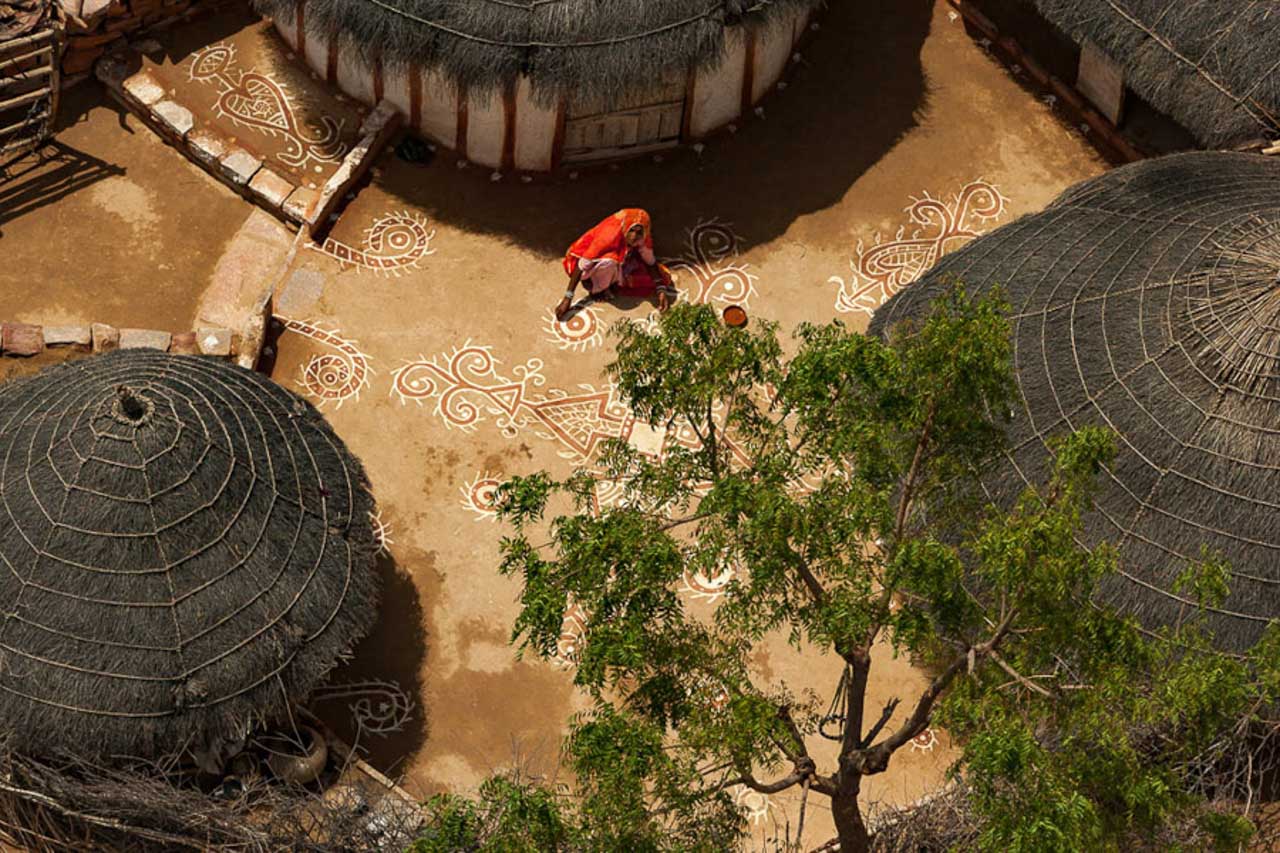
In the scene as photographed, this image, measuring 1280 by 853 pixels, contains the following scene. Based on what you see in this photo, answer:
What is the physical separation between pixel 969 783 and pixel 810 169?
8512 millimetres

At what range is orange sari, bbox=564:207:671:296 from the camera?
1570 cm

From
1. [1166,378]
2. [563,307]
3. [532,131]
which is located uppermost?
[532,131]

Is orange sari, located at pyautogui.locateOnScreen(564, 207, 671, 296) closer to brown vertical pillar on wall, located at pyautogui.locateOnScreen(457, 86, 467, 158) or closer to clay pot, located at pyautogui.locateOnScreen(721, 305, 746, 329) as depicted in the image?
clay pot, located at pyautogui.locateOnScreen(721, 305, 746, 329)

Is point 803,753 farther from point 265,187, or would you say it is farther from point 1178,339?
point 265,187

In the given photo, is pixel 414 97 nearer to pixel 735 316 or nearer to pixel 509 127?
pixel 509 127

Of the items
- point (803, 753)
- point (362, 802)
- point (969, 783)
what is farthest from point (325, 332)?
point (969, 783)

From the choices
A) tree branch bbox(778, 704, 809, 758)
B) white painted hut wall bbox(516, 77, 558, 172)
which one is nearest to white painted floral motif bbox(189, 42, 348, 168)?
white painted hut wall bbox(516, 77, 558, 172)

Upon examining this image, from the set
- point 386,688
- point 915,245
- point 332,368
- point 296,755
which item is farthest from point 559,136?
point 296,755

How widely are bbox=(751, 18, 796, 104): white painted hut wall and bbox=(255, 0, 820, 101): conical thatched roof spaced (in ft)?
1.97

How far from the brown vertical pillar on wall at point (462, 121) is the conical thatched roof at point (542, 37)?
0.80 feet

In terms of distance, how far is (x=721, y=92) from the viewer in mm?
16828

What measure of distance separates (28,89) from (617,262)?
5.55m

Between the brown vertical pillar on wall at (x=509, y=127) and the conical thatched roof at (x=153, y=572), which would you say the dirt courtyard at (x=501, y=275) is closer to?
the brown vertical pillar on wall at (x=509, y=127)

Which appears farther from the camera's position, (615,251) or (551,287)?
(551,287)
